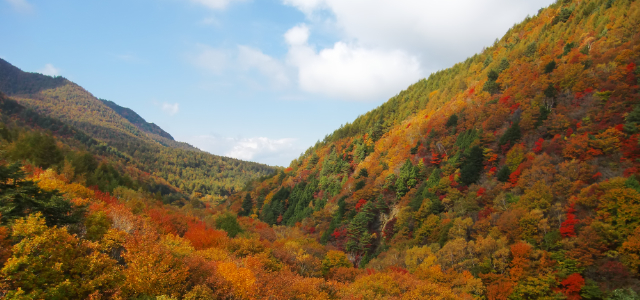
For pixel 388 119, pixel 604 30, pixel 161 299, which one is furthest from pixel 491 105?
pixel 161 299

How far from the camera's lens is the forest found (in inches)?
850

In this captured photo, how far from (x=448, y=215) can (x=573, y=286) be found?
21.7 m

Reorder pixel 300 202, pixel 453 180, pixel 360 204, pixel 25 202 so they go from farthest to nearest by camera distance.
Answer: pixel 300 202 → pixel 360 204 → pixel 453 180 → pixel 25 202

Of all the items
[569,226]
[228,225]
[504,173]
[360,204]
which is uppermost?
[504,173]

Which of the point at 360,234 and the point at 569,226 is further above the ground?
the point at 569,226

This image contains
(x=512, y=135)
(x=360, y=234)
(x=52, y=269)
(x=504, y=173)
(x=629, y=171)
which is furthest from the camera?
(x=360, y=234)

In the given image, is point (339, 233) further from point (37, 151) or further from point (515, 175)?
point (37, 151)

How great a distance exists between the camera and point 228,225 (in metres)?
62.3

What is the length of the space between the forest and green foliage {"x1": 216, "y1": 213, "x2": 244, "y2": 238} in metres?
0.35

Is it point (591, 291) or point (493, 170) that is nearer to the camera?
point (591, 291)

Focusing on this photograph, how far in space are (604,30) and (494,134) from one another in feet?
95.1

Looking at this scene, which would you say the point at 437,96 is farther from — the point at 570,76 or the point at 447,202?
the point at 447,202

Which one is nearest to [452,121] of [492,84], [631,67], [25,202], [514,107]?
[492,84]

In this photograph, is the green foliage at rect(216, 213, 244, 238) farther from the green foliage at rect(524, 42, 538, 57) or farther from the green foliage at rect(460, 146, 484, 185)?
the green foliage at rect(524, 42, 538, 57)
